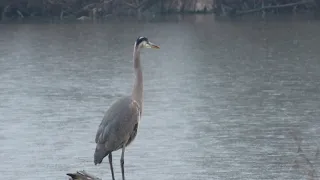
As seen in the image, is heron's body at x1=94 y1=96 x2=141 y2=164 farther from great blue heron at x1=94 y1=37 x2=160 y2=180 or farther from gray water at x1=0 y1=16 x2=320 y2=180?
gray water at x1=0 y1=16 x2=320 y2=180

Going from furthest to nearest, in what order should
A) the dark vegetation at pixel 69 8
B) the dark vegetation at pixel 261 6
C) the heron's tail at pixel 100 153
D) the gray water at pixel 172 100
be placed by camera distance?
1. the dark vegetation at pixel 261 6
2. the dark vegetation at pixel 69 8
3. the gray water at pixel 172 100
4. the heron's tail at pixel 100 153

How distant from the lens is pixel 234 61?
22562 mm

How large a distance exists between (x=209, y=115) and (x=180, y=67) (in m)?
6.87

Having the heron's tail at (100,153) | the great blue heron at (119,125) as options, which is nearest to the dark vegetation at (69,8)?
the great blue heron at (119,125)

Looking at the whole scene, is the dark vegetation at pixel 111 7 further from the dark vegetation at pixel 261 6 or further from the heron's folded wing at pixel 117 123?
the heron's folded wing at pixel 117 123

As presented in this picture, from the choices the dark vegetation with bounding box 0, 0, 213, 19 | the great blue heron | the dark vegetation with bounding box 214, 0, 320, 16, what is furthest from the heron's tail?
the dark vegetation with bounding box 214, 0, 320, 16

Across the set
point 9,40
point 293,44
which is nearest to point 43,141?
point 293,44

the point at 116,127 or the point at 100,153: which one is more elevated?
the point at 116,127

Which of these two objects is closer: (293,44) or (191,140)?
(191,140)

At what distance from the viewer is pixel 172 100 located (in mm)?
16594

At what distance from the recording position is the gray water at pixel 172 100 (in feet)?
38.4

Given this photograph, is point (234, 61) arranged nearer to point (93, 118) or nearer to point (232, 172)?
point (93, 118)

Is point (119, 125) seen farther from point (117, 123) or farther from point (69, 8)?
point (69, 8)

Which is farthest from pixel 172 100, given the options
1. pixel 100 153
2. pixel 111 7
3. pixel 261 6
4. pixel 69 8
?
pixel 261 6
